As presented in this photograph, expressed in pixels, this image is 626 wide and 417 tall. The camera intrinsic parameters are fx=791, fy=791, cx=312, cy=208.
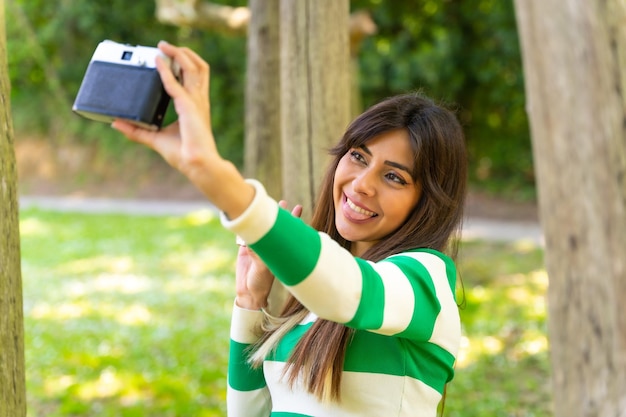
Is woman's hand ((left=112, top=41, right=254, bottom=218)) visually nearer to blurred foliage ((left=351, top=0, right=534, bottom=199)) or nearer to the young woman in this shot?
the young woman

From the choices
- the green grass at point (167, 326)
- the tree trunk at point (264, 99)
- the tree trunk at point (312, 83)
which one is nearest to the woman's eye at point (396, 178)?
the green grass at point (167, 326)

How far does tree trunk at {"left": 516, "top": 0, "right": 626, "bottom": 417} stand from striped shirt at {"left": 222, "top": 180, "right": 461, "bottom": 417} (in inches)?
37.3

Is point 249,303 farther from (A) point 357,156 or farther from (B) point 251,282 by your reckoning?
(A) point 357,156

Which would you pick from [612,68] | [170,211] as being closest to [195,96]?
[612,68]

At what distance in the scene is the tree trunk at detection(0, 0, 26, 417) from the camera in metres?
1.83

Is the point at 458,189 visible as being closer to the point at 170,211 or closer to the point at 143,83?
the point at 143,83

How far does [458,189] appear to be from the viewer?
72.2 inches

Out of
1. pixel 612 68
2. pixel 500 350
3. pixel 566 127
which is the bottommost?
pixel 500 350

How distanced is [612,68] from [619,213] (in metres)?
0.45

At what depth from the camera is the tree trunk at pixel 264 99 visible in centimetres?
466

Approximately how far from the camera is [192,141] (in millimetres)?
1251

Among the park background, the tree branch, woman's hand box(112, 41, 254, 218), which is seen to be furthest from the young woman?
the tree branch

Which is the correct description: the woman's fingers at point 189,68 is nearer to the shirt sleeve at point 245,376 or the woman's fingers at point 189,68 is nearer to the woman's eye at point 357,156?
the woman's eye at point 357,156

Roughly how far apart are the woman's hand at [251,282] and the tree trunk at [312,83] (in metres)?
1.27
